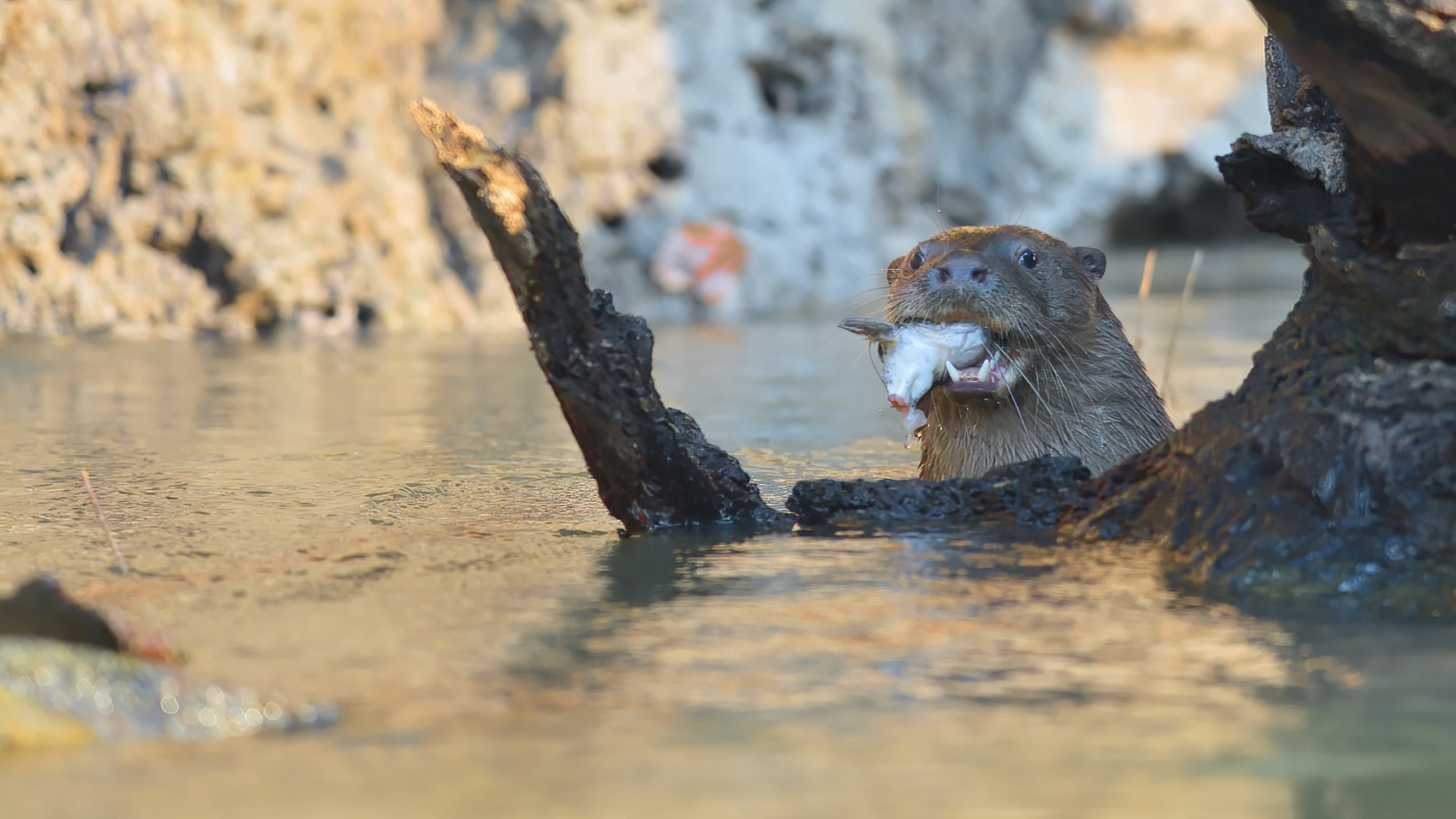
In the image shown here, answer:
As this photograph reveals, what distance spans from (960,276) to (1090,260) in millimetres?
620

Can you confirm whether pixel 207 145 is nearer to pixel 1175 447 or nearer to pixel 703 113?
pixel 703 113

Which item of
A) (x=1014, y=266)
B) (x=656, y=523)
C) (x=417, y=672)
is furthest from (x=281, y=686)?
(x=1014, y=266)

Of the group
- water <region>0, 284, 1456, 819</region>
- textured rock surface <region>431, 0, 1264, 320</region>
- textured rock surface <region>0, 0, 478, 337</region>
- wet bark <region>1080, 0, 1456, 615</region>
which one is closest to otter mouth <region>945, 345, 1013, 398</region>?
water <region>0, 284, 1456, 819</region>

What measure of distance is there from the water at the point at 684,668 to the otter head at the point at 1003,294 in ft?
1.97

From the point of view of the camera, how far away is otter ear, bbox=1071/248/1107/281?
3.62m

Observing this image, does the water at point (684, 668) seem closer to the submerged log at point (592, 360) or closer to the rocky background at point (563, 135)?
the submerged log at point (592, 360)

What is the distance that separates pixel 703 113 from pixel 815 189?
3.85ft

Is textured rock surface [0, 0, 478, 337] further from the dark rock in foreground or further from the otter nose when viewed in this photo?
the dark rock in foreground

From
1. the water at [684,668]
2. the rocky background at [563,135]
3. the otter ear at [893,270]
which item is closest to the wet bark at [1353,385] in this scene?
the water at [684,668]

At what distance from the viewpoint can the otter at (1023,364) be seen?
318cm

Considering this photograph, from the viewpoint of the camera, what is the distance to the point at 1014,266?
337 centimetres

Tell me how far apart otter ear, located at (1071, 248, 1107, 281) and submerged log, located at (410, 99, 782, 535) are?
1.16m

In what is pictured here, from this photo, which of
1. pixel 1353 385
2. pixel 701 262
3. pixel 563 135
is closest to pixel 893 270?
pixel 1353 385

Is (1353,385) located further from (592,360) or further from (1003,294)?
(592,360)
